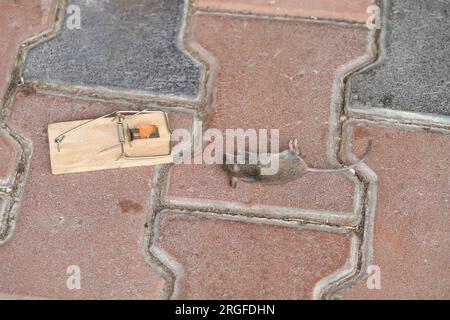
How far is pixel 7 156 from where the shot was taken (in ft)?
5.37

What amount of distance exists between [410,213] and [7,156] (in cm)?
112

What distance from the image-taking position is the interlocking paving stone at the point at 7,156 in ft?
5.35

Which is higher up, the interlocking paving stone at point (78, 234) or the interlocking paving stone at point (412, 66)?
the interlocking paving stone at point (412, 66)

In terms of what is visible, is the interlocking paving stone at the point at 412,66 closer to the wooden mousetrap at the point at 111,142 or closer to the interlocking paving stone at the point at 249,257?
the interlocking paving stone at the point at 249,257

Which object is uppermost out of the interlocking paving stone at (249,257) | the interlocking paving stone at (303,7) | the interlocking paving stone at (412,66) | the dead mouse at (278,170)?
the interlocking paving stone at (303,7)

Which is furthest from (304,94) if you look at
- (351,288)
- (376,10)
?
(351,288)

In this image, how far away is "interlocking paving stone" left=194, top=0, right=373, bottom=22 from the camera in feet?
5.69

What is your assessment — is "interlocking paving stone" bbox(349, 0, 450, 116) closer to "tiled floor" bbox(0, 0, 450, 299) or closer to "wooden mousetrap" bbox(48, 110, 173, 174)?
"tiled floor" bbox(0, 0, 450, 299)

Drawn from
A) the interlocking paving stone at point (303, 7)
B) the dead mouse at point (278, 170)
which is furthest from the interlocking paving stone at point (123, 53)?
the dead mouse at point (278, 170)

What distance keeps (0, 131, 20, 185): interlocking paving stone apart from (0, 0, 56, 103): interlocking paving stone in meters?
0.17

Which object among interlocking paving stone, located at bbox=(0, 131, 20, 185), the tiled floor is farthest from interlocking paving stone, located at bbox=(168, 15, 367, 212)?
interlocking paving stone, located at bbox=(0, 131, 20, 185)

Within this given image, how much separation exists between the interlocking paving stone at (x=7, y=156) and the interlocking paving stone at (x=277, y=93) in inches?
17.4

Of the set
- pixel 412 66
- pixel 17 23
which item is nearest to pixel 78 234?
pixel 17 23
